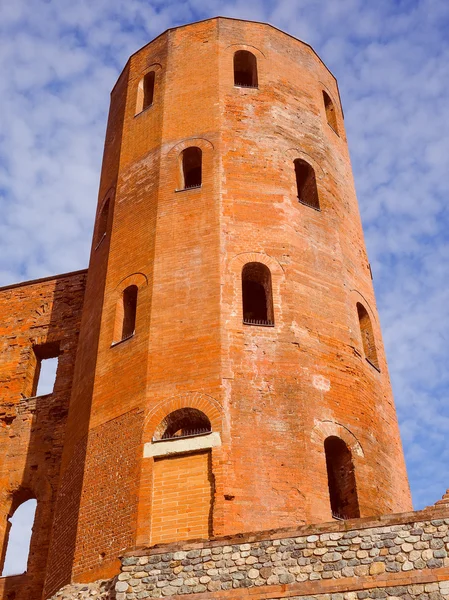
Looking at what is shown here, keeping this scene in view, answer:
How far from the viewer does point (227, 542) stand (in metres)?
10.2

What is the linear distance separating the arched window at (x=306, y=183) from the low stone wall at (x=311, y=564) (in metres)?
8.57

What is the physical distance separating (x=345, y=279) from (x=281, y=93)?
5.19 m

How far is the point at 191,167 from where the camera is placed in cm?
1748

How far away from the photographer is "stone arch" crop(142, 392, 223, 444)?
12.7 metres

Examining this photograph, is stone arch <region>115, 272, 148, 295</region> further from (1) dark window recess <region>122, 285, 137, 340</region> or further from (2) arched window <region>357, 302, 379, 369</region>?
(2) arched window <region>357, 302, 379, 369</region>

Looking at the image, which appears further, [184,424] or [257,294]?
[257,294]

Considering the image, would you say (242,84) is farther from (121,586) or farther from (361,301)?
(121,586)

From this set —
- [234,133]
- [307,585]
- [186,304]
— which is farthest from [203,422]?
[234,133]

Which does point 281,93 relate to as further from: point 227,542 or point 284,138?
point 227,542

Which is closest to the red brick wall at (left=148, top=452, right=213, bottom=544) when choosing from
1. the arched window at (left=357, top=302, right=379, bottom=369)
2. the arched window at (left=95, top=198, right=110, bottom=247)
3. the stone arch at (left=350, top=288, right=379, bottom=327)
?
the arched window at (left=357, top=302, right=379, bottom=369)

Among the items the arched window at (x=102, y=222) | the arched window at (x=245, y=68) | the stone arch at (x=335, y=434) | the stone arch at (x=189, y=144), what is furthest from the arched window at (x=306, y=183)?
the stone arch at (x=335, y=434)

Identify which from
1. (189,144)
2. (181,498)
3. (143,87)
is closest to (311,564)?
(181,498)

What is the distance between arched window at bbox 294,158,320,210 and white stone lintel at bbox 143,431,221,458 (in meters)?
6.45

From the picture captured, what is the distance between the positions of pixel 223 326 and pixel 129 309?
8.74 ft
